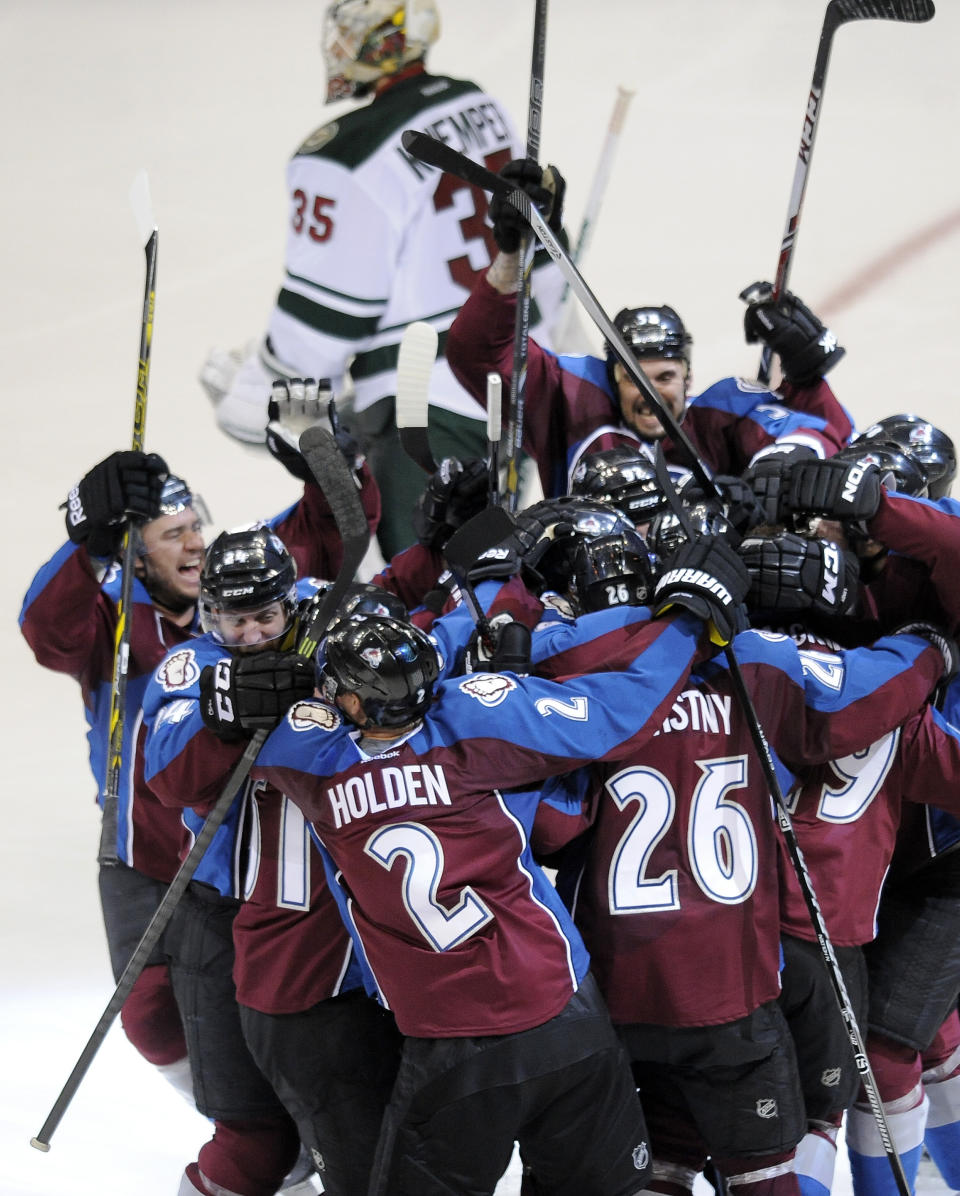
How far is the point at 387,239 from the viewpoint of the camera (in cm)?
591

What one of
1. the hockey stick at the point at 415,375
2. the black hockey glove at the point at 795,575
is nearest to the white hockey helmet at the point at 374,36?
the hockey stick at the point at 415,375

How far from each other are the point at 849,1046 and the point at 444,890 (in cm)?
93

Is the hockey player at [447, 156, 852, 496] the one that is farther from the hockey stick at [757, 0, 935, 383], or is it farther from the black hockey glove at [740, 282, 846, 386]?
the hockey stick at [757, 0, 935, 383]

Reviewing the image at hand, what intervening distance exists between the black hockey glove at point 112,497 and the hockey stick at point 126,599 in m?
0.04

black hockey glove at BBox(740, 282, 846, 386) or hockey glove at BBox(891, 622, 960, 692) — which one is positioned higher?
black hockey glove at BBox(740, 282, 846, 386)

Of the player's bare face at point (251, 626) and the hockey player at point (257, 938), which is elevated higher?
the player's bare face at point (251, 626)

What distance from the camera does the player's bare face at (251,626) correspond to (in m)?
2.77

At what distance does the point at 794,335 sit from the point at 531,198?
782mm

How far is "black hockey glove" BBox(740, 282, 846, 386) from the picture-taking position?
3684 millimetres

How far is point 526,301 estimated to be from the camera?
11.0ft

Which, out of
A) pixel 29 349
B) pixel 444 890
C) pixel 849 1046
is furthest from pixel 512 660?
pixel 29 349

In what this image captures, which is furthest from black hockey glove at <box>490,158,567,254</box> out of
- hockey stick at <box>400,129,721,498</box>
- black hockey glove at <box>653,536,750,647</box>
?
black hockey glove at <box>653,536,750,647</box>

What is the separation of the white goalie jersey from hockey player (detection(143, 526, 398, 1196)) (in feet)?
10.5

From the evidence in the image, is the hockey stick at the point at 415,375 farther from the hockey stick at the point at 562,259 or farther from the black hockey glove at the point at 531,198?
the black hockey glove at the point at 531,198
